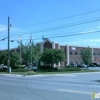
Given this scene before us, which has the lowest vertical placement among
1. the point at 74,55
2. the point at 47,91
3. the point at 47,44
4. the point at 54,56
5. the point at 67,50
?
the point at 47,91

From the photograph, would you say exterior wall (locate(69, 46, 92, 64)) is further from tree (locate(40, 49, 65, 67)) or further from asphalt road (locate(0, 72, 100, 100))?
asphalt road (locate(0, 72, 100, 100))

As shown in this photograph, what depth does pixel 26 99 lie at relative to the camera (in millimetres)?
10195

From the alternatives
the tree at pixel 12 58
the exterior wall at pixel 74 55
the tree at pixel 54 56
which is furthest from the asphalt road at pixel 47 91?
the exterior wall at pixel 74 55

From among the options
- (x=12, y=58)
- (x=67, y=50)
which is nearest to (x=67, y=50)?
(x=67, y=50)

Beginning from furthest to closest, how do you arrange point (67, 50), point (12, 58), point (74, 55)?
point (74, 55) → point (67, 50) → point (12, 58)

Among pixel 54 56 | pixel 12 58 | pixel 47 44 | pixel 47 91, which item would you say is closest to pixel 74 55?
pixel 47 44

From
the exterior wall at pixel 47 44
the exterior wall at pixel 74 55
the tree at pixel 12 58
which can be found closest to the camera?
the tree at pixel 12 58

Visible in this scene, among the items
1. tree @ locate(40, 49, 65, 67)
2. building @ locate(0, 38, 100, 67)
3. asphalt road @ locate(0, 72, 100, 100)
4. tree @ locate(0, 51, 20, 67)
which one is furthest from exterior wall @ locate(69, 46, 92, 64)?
asphalt road @ locate(0, 72, 100, 100)

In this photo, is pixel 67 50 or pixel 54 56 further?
pixel 67 50

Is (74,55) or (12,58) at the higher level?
(74,55)

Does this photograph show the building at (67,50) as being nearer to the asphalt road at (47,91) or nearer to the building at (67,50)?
the building at (67,50)

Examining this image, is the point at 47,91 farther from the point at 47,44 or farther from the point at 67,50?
the point at 67,50

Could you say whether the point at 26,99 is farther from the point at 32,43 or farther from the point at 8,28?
the point at 32,43

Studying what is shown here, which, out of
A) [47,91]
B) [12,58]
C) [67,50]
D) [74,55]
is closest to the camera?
[47,91]
